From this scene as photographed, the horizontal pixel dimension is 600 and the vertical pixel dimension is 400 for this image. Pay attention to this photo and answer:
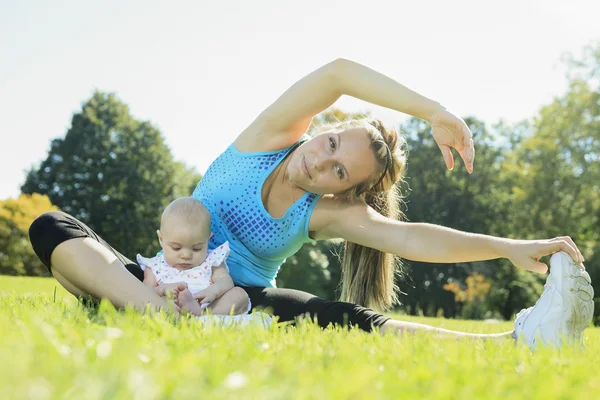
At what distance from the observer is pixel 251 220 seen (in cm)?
447

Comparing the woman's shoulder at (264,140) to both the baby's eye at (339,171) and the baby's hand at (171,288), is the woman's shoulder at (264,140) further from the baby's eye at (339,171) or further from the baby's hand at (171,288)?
the baby's hand at (171,288)

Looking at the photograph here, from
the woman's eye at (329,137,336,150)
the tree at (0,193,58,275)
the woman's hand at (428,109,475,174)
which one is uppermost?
the woman's hand at (428,109,475,174)

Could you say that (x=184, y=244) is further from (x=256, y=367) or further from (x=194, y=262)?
(x=256, y=367)

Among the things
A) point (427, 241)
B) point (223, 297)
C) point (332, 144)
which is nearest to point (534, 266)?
point (427, 241)

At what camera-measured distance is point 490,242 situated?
358cm

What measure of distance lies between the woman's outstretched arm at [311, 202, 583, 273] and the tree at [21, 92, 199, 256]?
28.8 m

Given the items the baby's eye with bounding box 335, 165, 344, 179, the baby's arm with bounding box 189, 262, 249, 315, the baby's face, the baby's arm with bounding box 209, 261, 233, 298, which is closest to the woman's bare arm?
the baby's eye with bounding box 335, 165, 344, 179

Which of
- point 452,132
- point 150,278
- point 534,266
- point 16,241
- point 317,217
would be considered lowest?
point 16,241

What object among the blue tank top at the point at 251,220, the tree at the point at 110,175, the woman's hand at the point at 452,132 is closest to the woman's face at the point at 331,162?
the blue tank top at the point at 251,220

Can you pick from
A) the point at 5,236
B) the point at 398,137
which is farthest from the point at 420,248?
the point at 5,236

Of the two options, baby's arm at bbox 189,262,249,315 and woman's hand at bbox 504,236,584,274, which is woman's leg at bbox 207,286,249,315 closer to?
baby's arm at bbox 189,262,249,315

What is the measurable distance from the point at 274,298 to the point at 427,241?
3.60ft

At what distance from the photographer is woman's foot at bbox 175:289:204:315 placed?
365cm

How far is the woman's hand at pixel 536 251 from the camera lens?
11.1ft
